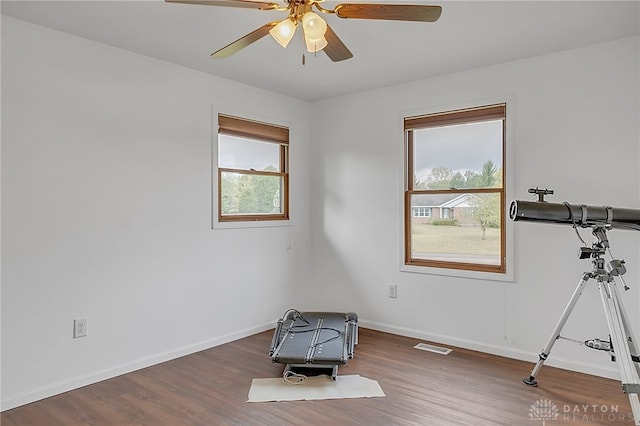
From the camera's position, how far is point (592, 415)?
2.47 m

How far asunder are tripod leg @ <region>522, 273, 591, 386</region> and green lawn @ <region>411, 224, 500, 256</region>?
92cm

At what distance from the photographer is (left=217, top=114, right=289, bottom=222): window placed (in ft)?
12.9

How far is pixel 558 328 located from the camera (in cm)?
269

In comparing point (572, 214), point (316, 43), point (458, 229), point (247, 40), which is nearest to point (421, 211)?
point (458, 229)

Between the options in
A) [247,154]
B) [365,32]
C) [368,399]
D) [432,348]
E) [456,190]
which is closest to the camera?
[368,399]

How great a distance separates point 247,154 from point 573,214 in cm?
287

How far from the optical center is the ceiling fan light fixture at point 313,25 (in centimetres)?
194

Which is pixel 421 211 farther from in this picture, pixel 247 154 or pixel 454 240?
pixel 247 154

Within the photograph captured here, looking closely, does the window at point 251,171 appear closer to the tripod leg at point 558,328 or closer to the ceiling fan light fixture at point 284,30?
the ceiling fan light fixture at point 284,30

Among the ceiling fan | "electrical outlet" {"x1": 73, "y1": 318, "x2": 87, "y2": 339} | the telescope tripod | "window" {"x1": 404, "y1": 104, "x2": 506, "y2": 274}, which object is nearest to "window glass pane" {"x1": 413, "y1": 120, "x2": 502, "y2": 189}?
"window" {"x1": 404, "y1": 104, "x2": 506, "y2": 274}

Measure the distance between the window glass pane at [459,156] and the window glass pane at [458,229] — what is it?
0.43ft

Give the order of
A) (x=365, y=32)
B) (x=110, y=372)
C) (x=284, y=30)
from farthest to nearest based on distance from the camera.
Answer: (x=110, y=372)
(x=365, y=32)
(x=284, y=30)

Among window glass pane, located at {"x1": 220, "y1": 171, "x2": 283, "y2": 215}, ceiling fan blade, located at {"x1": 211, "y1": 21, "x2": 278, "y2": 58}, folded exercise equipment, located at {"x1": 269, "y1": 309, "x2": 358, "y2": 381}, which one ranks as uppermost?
ceiling fan blade, located at {"x1": 211, "y1": 21, "x2": 278, "y2": 58}

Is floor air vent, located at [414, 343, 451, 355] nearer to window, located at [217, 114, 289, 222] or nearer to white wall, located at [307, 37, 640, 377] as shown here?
white wall, located at [307, 37, 640, 377]
